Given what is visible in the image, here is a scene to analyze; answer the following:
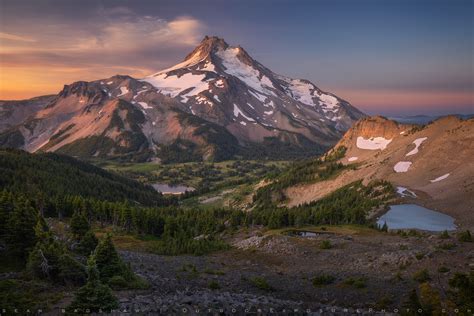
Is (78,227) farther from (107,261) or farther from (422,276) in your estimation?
(422,276)

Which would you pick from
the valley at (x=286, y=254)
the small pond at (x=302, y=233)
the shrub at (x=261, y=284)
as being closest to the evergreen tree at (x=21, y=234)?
the valley at (x=286, y=254)

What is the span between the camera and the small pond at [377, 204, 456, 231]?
307 ft

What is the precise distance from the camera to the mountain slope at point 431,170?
110 meters

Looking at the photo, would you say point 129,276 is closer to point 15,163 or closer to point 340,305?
point 340,305

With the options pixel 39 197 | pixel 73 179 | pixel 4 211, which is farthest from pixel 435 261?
pixel 73 179

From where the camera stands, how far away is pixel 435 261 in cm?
5025

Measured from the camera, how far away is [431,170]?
141875 millimetres

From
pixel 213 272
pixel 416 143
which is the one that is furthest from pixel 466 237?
pixel 416 143

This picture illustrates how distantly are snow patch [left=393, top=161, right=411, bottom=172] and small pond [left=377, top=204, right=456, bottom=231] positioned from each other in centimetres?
4416

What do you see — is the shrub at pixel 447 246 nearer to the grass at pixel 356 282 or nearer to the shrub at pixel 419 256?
the shrub at pixel 419 256

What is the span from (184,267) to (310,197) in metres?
130

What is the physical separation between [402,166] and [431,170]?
48.2 feet

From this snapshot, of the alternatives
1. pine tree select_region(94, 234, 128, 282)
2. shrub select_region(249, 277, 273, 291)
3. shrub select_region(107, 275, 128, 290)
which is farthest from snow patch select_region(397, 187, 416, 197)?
shrub select_region(107, 275, 128, 290)

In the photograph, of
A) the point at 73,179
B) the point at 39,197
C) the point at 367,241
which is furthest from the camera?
the point at 73,179
